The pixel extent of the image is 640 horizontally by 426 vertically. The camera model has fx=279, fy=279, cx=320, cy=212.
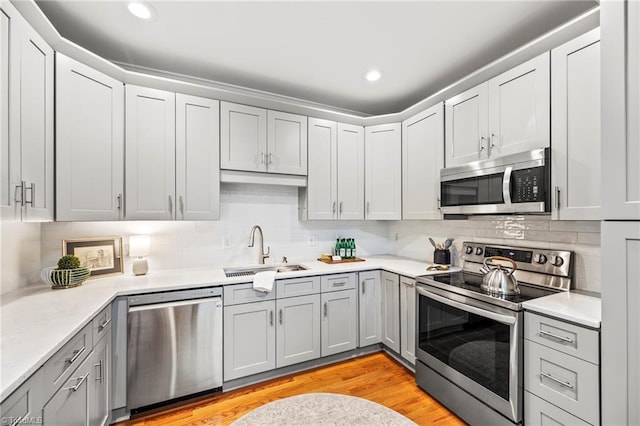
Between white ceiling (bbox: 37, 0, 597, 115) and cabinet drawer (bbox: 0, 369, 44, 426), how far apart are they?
2063 millimetres

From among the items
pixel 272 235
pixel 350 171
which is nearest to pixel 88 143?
pixel 272 235

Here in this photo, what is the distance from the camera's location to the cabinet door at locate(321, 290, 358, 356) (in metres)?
2.68

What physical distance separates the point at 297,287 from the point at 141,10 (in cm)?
232

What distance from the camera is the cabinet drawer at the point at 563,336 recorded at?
137 cm

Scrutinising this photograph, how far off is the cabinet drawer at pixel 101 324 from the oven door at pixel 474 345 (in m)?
2.26

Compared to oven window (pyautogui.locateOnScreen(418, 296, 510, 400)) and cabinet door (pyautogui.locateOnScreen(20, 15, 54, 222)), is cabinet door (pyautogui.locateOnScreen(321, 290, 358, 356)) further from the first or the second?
cabinet door (pyautogui.locateOnScreen(20, 15, 54, 222))

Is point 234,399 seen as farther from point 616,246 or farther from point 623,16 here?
point 623,16

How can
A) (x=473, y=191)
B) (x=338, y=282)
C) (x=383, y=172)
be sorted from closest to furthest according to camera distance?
(x=473, y=191), (x=338, y=282), (x=383, y=172)

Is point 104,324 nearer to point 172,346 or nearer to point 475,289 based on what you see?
point 172,346

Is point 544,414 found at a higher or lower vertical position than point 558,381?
lower

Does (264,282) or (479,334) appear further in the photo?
(264,282)

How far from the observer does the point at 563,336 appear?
58.1 inches

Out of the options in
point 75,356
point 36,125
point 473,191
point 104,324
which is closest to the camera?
point 75,356

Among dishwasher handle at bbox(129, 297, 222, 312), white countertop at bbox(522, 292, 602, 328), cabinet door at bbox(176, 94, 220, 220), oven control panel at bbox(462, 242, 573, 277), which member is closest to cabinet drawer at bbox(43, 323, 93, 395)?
dishwasher handle at bbox(129, 297, 222, 312)
